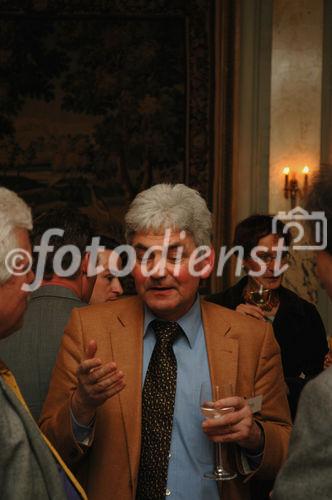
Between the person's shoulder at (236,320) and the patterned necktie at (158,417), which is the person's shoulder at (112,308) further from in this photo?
the person's shoulder at (236,320)

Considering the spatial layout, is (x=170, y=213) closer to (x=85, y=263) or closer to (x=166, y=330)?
(x=166, y=330)

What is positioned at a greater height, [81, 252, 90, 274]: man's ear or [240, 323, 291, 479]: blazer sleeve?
[81, 252, 90, 274]: man's ear

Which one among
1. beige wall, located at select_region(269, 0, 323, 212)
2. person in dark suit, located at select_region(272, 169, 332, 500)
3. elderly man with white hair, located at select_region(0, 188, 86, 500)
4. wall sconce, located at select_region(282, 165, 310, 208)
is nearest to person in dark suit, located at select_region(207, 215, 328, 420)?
elderly man with white hair, located at select_region(0, 188, 86, 500)

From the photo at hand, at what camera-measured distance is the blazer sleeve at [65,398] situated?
2.78m

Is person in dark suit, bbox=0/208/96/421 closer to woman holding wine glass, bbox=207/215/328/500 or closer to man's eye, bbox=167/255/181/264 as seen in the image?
man's eye, bbox=167/255/181/264

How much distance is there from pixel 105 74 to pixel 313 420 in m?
7.47

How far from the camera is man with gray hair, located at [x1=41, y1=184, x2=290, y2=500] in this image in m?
2.80

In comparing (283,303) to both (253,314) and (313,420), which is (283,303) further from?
(313,420)

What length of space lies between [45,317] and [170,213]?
0.90 meters

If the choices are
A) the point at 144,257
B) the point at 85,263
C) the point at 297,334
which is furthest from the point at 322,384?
the point at 297,334

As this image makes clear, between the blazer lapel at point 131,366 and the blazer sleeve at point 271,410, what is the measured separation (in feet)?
1.58

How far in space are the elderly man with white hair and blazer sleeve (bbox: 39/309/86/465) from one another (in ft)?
1.20

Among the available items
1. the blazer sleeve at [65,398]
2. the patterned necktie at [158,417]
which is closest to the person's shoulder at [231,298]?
the patterned necktie at [158,417]

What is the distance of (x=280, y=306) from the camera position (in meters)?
4.71
